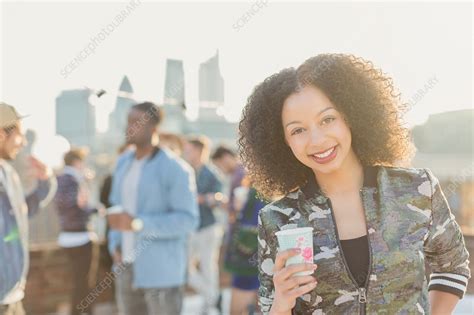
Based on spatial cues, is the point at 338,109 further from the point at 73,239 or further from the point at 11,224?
the point at 73,239

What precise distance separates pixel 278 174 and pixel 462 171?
13.2 ft

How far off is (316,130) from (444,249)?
52 centimetres

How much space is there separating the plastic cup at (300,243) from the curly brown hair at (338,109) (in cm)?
41

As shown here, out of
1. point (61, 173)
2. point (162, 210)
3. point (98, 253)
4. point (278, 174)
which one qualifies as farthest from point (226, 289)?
point (278, 174)

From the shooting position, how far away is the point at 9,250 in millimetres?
3332

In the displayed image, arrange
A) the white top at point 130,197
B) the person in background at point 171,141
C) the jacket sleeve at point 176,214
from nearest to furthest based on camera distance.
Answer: the jacket sleeve at point 176,214 → the white top at point 130,197 → the person in background at point 171,141

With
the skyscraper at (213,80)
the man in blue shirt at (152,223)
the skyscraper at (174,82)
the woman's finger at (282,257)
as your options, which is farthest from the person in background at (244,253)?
the woman's finger at (282,257)

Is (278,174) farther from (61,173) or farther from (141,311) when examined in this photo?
(61,173)

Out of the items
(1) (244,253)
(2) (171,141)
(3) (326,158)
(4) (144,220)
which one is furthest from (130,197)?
(3) (326,158)

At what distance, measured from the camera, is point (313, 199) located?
78.8 inches

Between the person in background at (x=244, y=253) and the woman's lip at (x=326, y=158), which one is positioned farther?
the person in background at (x=244, y=253)

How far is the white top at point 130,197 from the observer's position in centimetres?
460

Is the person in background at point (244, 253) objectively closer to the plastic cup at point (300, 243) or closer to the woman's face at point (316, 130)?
the woman's face at point (316, 130)

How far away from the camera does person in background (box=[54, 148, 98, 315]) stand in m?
6.80
